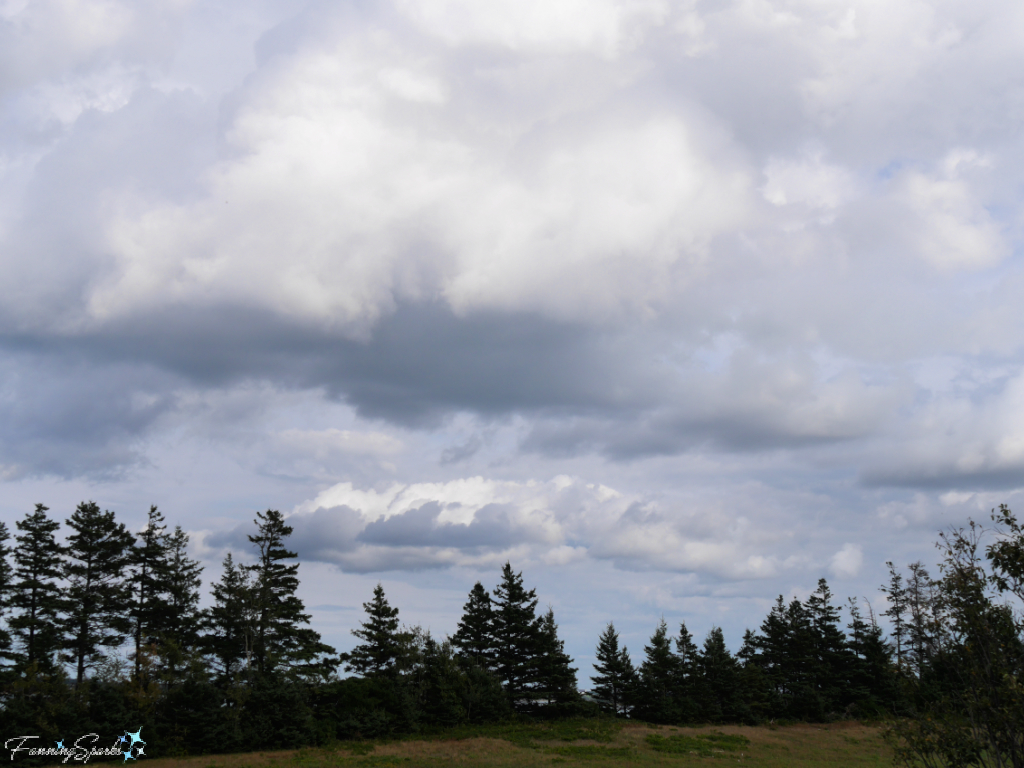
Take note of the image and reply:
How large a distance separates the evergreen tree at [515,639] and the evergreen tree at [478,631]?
70 centimetres

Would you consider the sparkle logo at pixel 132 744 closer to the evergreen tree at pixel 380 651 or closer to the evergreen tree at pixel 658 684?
the evergreen tree at pixel 380 651

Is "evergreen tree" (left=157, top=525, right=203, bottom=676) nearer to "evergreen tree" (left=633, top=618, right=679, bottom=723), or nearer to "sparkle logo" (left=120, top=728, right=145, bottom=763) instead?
"sparkle logo" (left=120, top=728, right=145, bottom=763)

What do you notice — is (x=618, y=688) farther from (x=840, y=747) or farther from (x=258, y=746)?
(x=258, y=746)

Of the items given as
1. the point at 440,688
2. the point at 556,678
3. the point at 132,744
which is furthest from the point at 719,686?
the point at 132,744

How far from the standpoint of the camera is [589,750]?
49.1 meters

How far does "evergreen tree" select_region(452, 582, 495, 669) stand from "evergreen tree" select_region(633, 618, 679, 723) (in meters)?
15.7

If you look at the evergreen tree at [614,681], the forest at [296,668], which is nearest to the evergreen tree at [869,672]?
the forest at [296,668]

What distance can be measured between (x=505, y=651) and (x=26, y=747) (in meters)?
39.8

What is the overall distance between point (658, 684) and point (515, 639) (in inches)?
603

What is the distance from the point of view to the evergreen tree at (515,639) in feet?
220

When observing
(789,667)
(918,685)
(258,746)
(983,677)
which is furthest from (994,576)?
(789,667)

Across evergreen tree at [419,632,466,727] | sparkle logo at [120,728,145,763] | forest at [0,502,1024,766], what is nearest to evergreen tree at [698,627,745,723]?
forest at [0,502,1024,766]

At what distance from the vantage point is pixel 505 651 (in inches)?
2680

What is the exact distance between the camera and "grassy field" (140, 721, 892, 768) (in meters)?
44.2
